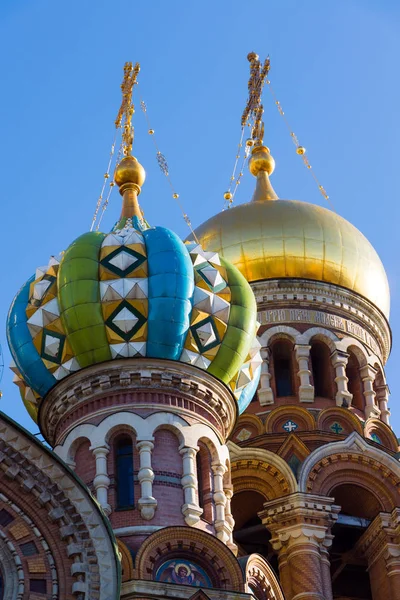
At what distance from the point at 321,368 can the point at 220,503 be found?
5.99 m

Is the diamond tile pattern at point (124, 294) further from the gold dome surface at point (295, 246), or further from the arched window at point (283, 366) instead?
the arched window at point (283, 366)

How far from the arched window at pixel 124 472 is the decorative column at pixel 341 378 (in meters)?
5.42

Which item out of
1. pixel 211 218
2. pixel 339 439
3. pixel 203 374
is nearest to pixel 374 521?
pixel 339 439

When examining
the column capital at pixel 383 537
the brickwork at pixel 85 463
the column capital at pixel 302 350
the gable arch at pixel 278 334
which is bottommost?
the brickwork at pixel 85 463

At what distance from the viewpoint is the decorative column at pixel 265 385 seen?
24000 millimetres

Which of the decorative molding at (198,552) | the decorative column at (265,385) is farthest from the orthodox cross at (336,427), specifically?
the decorative molding at (198,552)

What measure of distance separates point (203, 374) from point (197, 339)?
0.43 meters

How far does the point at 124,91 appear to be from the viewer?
80.5 feet

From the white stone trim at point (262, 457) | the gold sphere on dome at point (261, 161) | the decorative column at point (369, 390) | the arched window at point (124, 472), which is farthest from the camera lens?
the gold sphere on dome at point (261, 161)

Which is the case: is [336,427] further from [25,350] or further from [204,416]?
[25,350]

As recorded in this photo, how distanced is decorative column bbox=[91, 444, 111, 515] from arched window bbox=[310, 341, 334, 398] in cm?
604

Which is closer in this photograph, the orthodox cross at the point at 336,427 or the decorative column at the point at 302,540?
the decorative column at the point at 302,540

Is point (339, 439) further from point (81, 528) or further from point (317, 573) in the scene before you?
point (81, 528)

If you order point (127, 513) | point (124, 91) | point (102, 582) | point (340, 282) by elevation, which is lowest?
point (102, 582)
